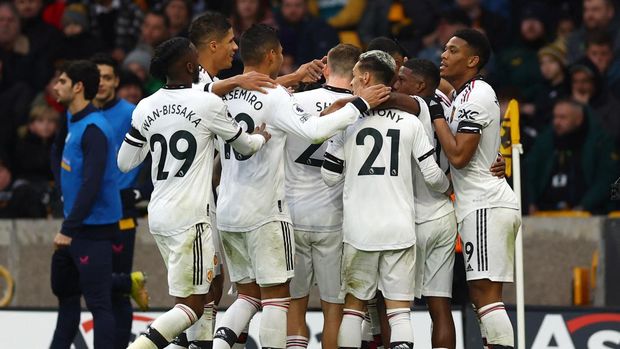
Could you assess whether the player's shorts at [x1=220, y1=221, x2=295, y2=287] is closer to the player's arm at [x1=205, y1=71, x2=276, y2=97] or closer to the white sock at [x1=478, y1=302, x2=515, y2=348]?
the player's arm at [x1=205, y1=71, x2=276, y2=97]

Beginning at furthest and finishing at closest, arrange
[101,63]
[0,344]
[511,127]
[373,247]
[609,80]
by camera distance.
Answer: [609,80]
[0,344]
[101,63]
[511,127]
[373,247]

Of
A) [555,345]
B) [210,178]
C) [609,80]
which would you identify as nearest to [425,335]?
[555,345]

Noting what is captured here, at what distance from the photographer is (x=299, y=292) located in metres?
10.8

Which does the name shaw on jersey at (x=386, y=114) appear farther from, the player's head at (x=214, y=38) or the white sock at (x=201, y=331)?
the white sock at (x=201, y=331)

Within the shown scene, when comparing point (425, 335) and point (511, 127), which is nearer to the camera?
point (511, 127)

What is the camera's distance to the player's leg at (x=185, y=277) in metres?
10.2

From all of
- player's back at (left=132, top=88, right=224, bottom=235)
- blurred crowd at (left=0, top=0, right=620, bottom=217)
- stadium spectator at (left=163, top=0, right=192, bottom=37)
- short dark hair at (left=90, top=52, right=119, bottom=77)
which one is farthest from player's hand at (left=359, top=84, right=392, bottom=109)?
stadium spectator at (left=163, top=0, right=192, bottom=37)

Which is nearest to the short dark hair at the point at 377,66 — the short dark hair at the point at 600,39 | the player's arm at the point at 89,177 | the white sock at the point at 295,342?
the white sock at the point at 295,342

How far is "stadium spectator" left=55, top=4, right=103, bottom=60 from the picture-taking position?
17.4 m

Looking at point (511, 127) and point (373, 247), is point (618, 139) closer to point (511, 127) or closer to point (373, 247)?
point (511, 127)

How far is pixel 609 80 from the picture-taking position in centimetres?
1639

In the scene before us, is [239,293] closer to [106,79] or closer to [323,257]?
[323,257]

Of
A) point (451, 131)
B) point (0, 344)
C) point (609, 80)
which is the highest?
point (609, 80)

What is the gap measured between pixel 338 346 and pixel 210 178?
143cm
